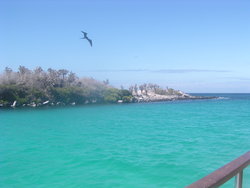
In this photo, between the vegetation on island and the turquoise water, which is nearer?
the turquoise water

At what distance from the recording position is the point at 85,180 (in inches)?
387

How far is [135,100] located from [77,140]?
224ft

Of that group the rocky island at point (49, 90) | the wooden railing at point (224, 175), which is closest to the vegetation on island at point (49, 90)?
the rocky island at point (49, 90)

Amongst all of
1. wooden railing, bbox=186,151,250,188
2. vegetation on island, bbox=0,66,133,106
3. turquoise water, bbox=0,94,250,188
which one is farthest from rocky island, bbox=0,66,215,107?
wooden railing, bbox=186,151,250,188

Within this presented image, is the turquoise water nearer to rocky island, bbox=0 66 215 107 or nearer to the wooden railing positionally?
Result: the wooden railing

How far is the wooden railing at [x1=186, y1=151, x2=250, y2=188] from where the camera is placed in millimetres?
1810

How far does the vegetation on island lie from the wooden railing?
2222 inches

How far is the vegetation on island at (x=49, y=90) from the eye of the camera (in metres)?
58.9

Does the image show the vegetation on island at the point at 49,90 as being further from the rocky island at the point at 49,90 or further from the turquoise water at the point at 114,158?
the turquoise water at the point at 114,158

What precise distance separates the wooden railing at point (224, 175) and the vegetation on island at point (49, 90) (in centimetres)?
5645

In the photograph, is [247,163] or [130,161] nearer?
[247,163]

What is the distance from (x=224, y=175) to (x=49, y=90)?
220ft

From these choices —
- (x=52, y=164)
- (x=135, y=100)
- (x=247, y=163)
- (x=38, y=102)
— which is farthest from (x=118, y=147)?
(x=135, y=100)

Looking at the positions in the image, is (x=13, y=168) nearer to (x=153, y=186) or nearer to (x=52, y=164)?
(x=52, y=164)
